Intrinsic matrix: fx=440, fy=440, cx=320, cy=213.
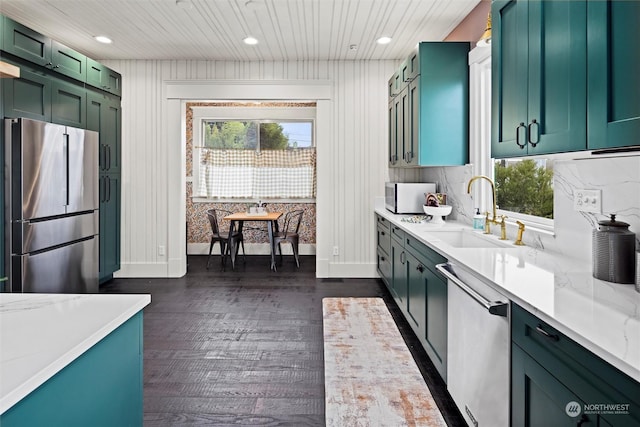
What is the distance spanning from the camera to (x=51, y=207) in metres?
3.73

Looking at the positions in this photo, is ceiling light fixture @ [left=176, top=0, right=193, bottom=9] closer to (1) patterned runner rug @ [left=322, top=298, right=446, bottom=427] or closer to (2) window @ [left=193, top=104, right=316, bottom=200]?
(1) patterned runner rug @ [left=322, top=298, right=446, bottom=427]

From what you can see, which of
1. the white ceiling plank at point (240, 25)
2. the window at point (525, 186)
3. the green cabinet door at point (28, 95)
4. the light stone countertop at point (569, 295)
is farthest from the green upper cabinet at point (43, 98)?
the window at point (525, 186)

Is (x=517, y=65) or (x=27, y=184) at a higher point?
(x=517, y=65)

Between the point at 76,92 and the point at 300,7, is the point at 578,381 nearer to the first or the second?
the point at 300,7

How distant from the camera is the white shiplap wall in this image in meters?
5.48

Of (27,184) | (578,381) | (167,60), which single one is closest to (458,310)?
(578,381)

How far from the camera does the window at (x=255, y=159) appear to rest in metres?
7.38

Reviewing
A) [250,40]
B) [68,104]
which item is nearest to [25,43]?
[68,104]

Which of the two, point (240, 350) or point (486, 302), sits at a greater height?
point (486, 302)

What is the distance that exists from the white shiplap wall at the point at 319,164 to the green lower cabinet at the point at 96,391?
4259 mm

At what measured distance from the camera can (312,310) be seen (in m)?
4.11

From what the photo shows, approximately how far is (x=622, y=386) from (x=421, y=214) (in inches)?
142

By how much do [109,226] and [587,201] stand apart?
15.6ft

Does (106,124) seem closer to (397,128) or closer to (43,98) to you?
(43,98)
